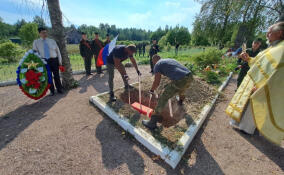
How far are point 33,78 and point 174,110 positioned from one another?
434cm

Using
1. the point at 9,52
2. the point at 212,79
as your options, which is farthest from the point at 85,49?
the point at 9,52

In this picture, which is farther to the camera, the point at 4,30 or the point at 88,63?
the point at 4,30

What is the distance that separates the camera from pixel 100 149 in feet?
8.67

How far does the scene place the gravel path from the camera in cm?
227

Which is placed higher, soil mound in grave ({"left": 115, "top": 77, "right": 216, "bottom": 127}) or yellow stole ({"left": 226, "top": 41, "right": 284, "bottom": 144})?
yellow stole ({"left": 226, "top": 41, "right": 284, "bottom": 144})

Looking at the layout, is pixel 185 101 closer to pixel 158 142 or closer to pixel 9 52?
pixel 158 142

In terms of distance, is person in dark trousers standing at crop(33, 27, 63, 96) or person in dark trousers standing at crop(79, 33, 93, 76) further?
person in dark trousers standing at crop(79, 33, 93, 76)

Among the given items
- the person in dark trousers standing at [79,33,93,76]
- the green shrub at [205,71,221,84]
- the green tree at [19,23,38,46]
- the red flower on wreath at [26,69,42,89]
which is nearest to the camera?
the red flower on wreath at [26,69,42,89]

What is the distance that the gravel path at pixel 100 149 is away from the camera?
227 centimetres

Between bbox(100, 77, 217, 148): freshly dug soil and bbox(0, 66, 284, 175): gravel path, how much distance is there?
1.18 feet

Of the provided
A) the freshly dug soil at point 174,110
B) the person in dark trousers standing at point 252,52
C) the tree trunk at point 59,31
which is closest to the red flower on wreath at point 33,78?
the tree trunk at point 59,31

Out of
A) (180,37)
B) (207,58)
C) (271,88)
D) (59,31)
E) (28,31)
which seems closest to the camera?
(271,88)

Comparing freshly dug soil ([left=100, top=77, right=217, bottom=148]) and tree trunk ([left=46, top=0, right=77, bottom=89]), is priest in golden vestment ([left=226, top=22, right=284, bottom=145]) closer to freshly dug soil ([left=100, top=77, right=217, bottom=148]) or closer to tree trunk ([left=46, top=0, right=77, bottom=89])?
freshly dug soil ([left=100, top=77, right=217, bottom=148])

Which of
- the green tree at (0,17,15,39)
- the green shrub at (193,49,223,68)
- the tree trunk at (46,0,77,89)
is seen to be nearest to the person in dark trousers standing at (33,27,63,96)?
the tree trunk at (46,0,77,89)
